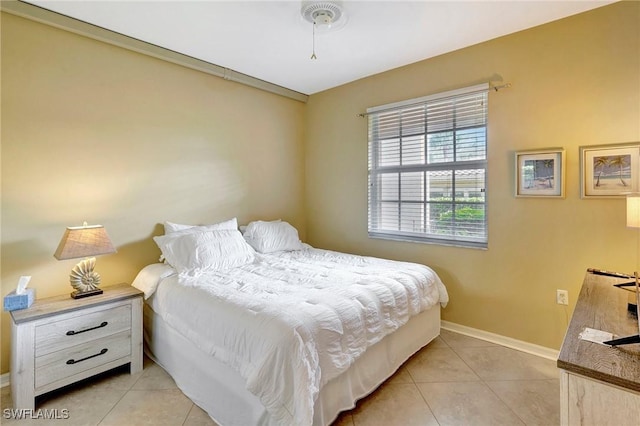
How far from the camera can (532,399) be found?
1.88 metres

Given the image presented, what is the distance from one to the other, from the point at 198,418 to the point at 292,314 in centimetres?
88

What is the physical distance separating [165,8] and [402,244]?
9.14ft

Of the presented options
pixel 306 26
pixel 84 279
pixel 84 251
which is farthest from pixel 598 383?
pixel 84 279

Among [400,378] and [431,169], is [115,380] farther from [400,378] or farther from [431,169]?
[431,169]

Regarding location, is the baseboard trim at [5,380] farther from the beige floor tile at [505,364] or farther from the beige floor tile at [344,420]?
the beige floor tile at [505,364]

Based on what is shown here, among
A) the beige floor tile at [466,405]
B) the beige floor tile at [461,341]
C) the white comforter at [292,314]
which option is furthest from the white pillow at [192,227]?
the beige floor tile at [461,341]

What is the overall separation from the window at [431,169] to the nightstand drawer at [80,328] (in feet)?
7.91

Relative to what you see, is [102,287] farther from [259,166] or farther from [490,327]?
[490,327]

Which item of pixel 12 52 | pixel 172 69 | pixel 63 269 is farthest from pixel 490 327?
pixel 12 52

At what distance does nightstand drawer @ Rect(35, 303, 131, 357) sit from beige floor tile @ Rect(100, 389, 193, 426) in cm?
45

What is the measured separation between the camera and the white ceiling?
2.11 m

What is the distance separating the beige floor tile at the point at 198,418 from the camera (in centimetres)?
171

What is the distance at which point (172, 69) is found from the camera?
2.84 meters

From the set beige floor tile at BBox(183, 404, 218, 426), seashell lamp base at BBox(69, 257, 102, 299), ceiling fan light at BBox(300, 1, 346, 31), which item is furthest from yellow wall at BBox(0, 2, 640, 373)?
beige floor tile at BBox(183, 404, 218, 426)
